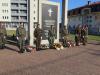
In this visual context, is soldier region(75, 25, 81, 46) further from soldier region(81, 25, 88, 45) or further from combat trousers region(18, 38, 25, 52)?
combat trousers region(18, 38, 25, 52)

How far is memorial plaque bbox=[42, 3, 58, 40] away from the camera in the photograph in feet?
78.1

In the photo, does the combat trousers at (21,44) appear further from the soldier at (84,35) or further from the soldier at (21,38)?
the soldier at (84,35)

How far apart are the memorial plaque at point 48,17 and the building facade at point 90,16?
44.0 m

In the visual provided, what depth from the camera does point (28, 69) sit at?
12625 mm

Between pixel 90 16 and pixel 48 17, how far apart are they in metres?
53.2

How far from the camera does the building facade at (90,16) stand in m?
72.1

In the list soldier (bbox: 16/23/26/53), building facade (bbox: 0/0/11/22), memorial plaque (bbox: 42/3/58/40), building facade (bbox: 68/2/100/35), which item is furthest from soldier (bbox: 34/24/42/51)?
building facade (bbox: 0/0/11/22)

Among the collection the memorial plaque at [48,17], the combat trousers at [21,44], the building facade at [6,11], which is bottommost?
the combat trousers at [21,44]

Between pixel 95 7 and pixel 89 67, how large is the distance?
61781 mm

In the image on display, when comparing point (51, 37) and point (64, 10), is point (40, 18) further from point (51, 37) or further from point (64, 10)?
point (64, 10)

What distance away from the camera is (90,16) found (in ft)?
250

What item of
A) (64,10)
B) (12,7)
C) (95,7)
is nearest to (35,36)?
(64,10)

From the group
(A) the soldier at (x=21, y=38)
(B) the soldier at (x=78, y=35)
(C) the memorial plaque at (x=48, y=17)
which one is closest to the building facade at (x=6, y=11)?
(B) the soldier at (x=78, y=35)

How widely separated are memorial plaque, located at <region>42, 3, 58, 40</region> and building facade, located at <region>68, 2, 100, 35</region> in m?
44.0
